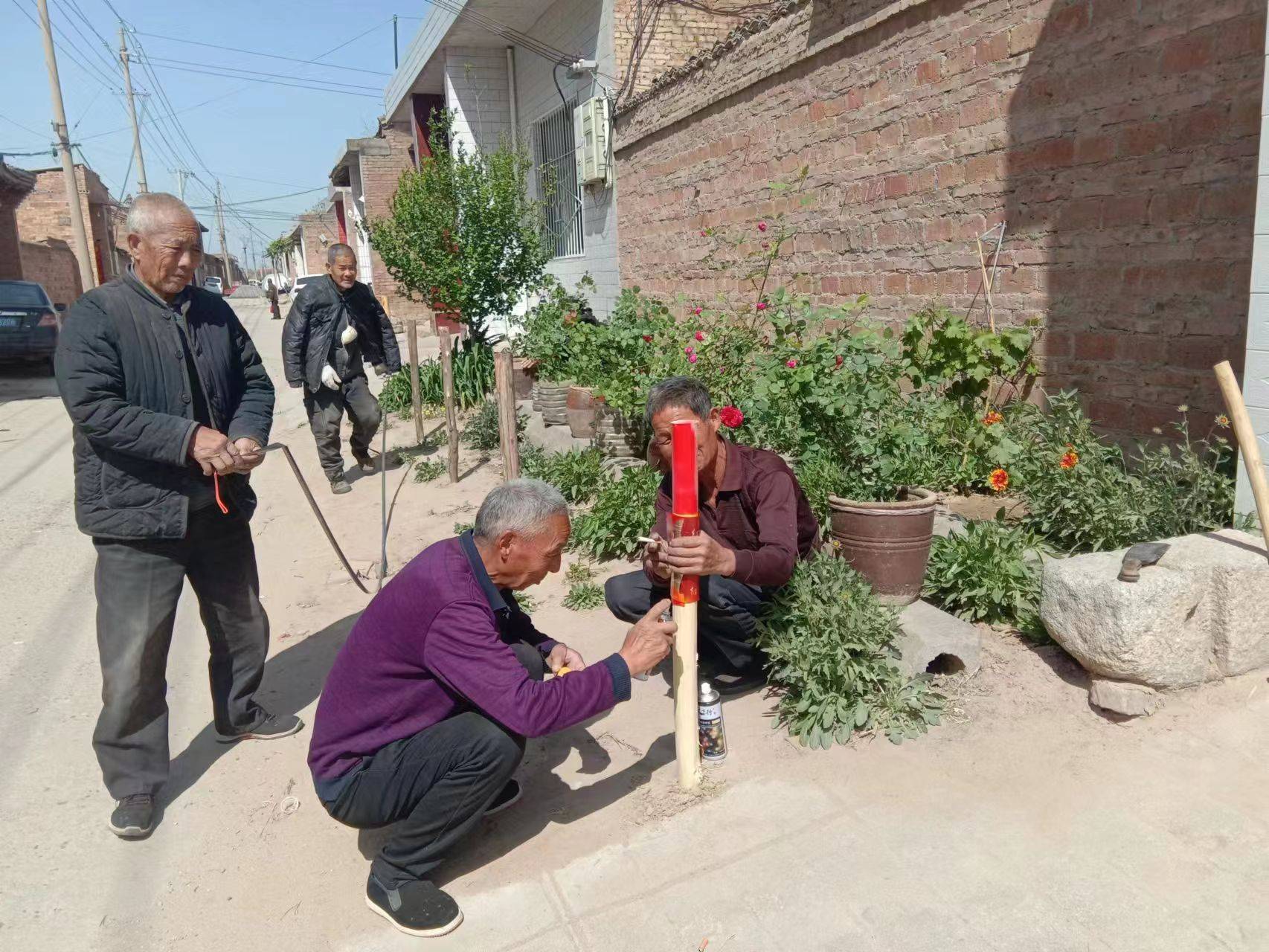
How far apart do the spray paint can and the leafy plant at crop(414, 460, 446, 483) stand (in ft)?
16.6

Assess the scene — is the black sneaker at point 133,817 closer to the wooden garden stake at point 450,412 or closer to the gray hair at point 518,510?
the gray hair at point 518,510

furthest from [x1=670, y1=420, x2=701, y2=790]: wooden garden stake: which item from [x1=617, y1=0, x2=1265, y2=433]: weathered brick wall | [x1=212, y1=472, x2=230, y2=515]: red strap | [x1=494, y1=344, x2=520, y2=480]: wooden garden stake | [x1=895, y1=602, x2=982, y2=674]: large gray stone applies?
[x1=494, y1=344, x2=520, y2=480]: wooden garden stake

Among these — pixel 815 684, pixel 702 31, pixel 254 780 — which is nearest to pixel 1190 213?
pixel 815 684

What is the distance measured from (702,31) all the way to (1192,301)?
688cm

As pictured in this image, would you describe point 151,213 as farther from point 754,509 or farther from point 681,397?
point 754,509

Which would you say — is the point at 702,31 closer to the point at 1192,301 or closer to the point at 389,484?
the point at 389,484

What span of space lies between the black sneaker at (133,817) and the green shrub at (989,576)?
10.1 feet

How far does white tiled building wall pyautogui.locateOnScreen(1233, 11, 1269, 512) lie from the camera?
10.8 feet

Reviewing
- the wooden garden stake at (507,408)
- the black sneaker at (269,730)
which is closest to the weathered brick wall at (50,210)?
the wooden garden stake at (507,408)

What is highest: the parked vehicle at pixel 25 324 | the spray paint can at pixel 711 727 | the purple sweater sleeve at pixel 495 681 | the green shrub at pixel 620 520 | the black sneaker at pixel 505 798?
the parked vehicle at pixel 25 324

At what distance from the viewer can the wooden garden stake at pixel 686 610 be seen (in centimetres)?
270

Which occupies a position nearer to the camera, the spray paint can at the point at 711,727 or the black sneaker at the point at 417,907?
the black sneaker at the point at 417,907

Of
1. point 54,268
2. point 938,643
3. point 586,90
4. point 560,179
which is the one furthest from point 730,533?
point 54,268

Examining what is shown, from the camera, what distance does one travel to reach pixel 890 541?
12.4 feet
